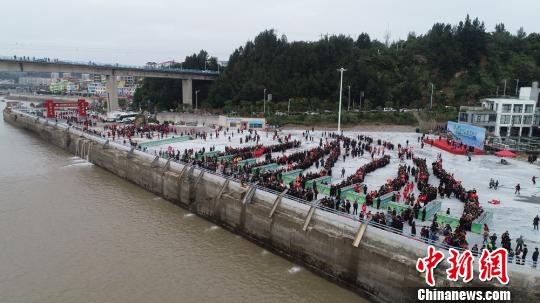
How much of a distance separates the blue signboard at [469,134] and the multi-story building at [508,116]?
→ 6.68 m

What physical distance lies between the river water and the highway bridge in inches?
1696

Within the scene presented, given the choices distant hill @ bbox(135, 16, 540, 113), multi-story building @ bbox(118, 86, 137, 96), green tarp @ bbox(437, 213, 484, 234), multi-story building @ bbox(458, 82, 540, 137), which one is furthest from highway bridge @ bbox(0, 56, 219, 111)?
multi-story building @ bbox(118, 86, 137, 96)

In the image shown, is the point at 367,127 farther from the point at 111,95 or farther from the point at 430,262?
the point at 111,95

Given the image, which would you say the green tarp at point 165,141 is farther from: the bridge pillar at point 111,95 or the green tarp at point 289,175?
the bridge pillar at point 111,95

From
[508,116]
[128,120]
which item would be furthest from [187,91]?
[508,116]

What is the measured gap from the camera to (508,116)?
2040 inches

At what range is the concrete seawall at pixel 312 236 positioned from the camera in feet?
52.2

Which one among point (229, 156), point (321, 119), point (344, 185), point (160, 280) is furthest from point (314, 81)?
point (160, 280)

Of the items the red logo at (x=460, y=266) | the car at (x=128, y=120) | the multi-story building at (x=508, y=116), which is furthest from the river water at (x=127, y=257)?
the multi-story building at (x=508, y=116)

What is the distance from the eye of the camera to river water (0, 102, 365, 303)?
17375 mm

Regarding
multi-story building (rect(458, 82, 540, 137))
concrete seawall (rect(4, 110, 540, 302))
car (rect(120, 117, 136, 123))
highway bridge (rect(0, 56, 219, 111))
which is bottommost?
concrete seawall (rect(4, 110, 540, 302))

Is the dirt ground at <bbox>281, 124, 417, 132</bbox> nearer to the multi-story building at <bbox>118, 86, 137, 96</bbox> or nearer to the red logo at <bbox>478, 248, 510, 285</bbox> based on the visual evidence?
the red logo at <bbox>478, 248, 510, 285</bbox>

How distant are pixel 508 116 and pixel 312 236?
144 feet

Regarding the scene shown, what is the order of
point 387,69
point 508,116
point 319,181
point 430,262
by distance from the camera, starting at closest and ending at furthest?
point 430,262, point 319,181, point 508,116, point 387,69
